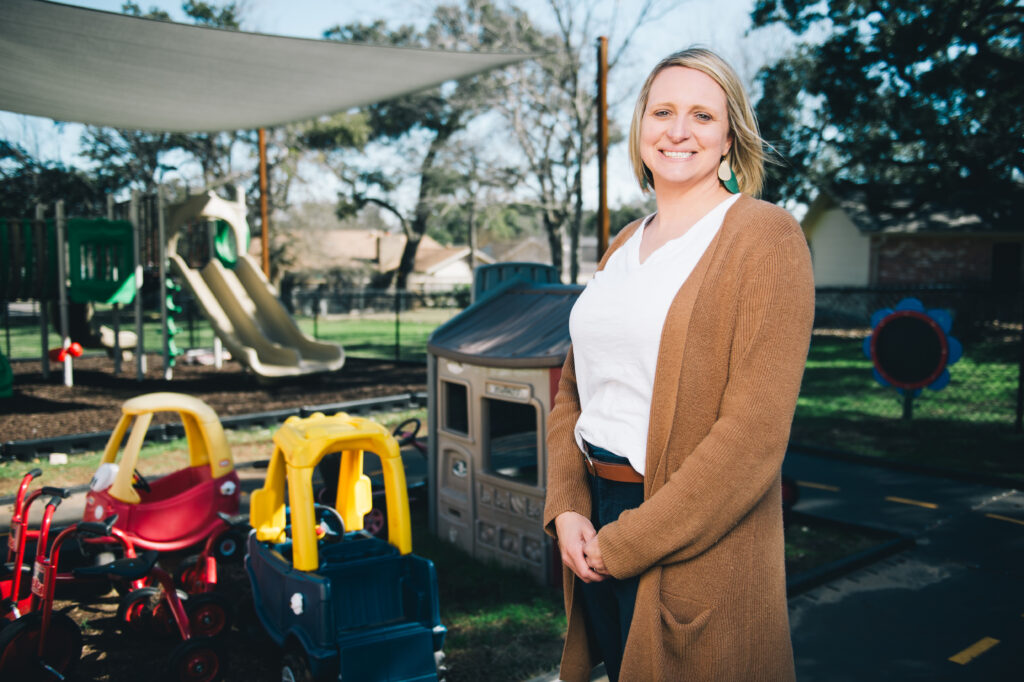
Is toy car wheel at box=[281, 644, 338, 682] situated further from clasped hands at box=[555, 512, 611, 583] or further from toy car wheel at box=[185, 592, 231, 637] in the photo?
clasped hands at box=[555, 512, 611, 583]

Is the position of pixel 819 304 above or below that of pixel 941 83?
below

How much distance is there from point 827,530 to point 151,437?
6.80 m

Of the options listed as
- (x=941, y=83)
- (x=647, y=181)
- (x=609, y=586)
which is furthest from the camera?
(x=941, y=83)

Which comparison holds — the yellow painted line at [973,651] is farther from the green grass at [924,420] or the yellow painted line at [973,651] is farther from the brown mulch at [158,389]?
the brown mulch at [158,389]

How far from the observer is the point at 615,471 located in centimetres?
140

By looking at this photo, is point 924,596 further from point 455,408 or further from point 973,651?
point 455,408

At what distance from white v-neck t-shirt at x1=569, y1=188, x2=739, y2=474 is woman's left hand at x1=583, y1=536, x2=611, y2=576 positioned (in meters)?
0.16

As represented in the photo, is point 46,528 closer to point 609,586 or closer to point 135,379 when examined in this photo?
point 609,586

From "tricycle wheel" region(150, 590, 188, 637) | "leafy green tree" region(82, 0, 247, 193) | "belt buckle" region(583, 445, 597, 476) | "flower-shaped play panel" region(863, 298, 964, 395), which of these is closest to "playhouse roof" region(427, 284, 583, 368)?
"tricycle wheel" region(150, 590, 188, 637)

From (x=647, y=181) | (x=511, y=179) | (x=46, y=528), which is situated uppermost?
(x=511, y=179)

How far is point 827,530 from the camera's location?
211 inches

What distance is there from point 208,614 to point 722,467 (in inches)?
129

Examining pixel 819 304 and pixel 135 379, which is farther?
pixel 819 304

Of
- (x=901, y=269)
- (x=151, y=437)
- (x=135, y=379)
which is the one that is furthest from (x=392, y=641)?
(x=901, y=269)
